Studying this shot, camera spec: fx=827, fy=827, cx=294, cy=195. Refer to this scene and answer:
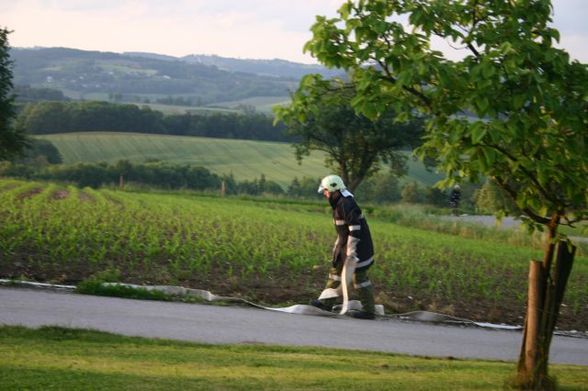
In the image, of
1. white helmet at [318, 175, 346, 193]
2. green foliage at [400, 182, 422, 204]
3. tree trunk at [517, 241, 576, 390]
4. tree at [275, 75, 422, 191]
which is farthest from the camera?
green foliage at [400, 182, 422, 204]

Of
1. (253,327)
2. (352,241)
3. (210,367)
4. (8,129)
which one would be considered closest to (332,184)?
(352,241)

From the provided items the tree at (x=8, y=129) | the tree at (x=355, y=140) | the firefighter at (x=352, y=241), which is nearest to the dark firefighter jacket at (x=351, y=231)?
the firefighter at (x=352, y=241)

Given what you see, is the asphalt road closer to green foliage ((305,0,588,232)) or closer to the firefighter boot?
the firefighter boot

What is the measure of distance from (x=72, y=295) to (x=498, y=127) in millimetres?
8492

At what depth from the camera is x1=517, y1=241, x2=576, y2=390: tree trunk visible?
7.57 meters

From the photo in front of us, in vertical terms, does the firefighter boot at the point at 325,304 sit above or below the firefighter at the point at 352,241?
below

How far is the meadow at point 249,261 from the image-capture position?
1484 centimetres

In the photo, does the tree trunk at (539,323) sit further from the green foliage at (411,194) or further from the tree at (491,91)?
Result: the green foliage at (411,194)

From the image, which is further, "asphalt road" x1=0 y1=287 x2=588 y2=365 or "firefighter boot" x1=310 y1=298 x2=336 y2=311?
"firefighter boot" x1=310 y1=298 x2=336 y2=311

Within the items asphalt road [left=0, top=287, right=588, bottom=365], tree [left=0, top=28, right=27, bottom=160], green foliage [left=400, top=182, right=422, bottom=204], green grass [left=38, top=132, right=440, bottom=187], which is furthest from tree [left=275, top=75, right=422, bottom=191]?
asphalt road [left=0, top=287, right=588, bottom=365]

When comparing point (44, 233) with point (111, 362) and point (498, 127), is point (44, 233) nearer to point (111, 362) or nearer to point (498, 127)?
point (111, 362)

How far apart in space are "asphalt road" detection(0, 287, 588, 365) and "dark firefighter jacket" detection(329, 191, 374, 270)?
101 centimetres

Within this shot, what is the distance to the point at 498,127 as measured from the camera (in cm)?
575

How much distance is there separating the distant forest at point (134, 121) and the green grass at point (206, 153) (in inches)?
117
